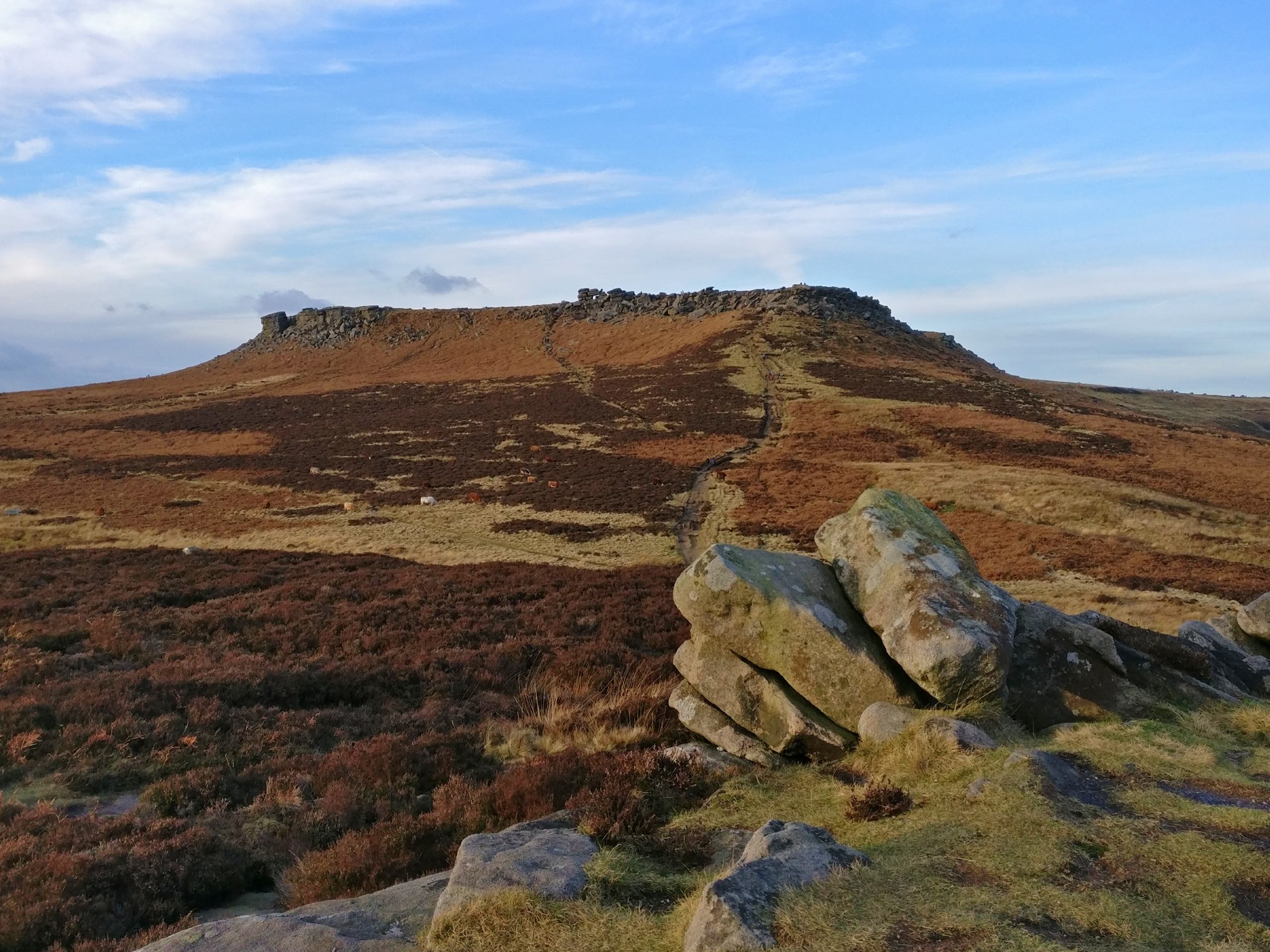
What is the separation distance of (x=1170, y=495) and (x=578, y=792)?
4006 cm

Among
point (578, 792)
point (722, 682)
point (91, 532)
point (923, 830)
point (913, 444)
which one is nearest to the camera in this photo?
point (923, 830)

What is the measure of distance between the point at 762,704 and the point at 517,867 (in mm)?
5933

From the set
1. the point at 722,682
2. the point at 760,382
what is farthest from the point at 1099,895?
the point at 760,382

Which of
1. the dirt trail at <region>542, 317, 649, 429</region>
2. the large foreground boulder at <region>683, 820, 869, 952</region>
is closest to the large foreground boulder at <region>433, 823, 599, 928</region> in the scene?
the large foreground boulder at <region>683, 820, 869, 952</region>

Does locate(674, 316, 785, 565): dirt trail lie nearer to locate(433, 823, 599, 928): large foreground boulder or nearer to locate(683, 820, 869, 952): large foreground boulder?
locate(433, 823, 599, 928): large foreground boulder

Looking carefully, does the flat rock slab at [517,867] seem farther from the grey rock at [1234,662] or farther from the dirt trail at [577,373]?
the dirt trail at [577,373]

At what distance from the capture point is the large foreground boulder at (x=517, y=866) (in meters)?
6.70

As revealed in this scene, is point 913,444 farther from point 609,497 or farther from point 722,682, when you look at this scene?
point 722,682

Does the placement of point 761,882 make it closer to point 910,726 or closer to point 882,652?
point 910,726

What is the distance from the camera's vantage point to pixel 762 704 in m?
12.2

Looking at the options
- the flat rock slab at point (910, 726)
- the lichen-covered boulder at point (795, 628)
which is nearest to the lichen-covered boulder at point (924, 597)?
the lichen-covered boulder at point (795, 628)

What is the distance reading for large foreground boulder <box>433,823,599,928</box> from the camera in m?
6.70

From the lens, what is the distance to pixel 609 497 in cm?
4394

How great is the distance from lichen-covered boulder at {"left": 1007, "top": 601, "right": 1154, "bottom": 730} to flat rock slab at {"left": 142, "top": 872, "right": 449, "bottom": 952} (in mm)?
8752
